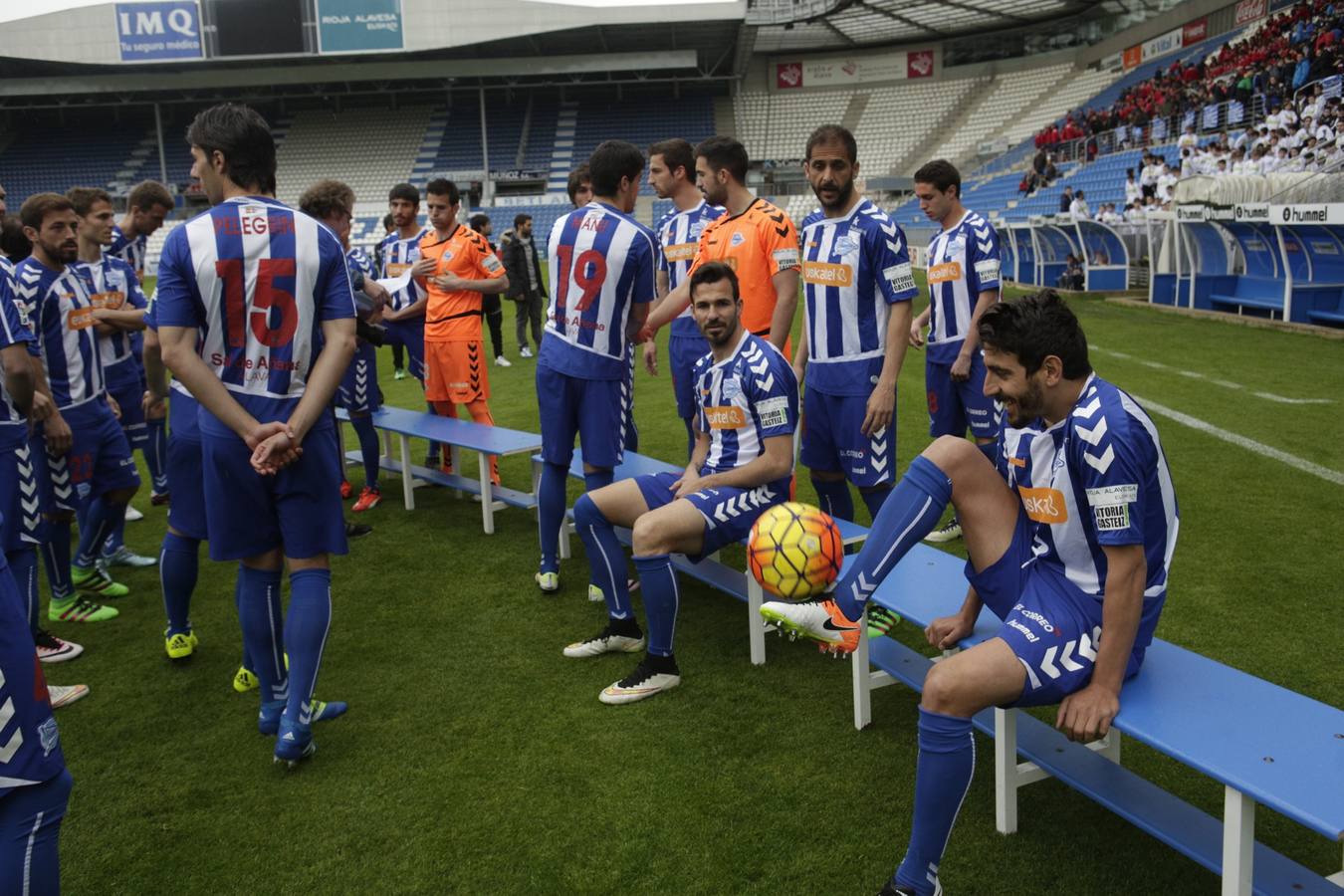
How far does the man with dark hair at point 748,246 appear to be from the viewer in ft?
16.4

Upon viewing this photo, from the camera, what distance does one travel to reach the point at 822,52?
44.9 m

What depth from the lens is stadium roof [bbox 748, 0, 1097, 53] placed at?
3769cm

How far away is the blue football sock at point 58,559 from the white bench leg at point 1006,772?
14.3 ft

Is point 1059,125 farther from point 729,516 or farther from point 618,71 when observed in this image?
point 729,516

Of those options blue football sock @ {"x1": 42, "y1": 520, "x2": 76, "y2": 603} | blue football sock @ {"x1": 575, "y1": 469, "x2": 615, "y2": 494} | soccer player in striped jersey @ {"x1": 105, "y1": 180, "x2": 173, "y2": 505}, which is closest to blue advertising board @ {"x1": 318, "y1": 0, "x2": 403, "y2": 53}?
soccer player in striped jersey @ {"x1": 105, "y1": 180, "x2": 173, "y2": 505}

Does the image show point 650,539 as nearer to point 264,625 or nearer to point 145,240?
point 264,625

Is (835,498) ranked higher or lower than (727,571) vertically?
higher

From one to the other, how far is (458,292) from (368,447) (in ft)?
4.31

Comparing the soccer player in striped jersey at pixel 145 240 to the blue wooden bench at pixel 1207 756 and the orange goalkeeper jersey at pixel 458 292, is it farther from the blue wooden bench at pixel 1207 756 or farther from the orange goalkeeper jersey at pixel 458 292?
the blue wooden bench at pixel 1207 756

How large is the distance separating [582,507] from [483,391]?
2.96 m

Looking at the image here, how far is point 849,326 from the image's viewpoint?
465 cm

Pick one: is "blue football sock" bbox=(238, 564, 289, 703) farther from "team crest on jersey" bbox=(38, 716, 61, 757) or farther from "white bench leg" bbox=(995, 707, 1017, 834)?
"white bench leg" bbox=(995, 707, 1017, 834)

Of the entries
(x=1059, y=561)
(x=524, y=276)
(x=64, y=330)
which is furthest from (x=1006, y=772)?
(x=524, y=276)

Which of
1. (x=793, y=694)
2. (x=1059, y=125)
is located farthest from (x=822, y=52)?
(x=793, y=694)
